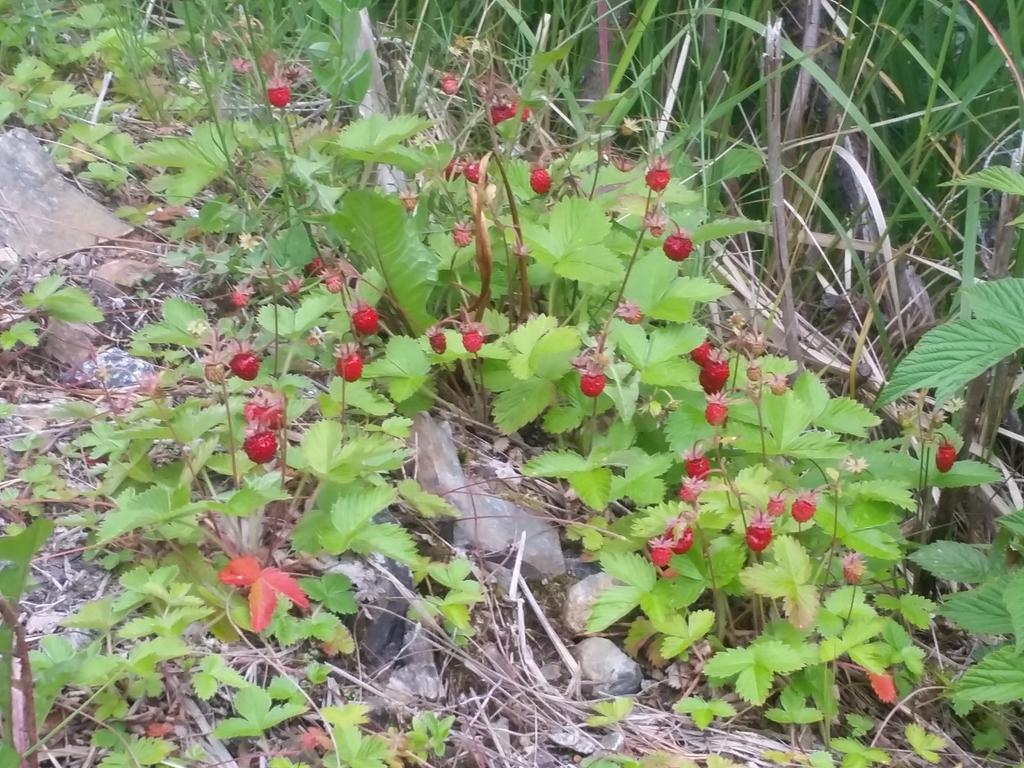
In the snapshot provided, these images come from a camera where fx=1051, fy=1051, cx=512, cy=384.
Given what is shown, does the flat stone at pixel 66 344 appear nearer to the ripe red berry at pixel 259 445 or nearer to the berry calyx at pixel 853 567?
the ripe red berry at pixel 259 445

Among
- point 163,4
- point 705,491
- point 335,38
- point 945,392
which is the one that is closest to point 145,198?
point 335,38

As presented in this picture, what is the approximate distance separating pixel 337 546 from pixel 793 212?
4.74 feet

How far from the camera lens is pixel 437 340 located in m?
1.72

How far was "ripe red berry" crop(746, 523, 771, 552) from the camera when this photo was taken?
1.50m

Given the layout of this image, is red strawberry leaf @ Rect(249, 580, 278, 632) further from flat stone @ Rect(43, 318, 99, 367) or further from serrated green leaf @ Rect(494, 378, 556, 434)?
flat stone @ Rect(43, 318, 99, 367)

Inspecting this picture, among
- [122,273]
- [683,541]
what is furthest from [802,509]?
[122,273]

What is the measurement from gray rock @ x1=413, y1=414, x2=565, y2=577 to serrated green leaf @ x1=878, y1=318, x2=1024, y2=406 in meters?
0.57

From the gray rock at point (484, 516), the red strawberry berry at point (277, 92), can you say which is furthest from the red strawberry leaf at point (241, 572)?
the red strawberry berry at point (277, 92)

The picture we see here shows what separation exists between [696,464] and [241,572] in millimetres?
676

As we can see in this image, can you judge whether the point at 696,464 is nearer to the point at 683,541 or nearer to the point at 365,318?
the point at 683,541

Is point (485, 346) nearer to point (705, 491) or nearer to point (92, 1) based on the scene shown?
point (705, 491)

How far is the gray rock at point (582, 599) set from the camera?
1.63 metres

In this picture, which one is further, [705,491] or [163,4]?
[163,4]

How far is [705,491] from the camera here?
1.60m
